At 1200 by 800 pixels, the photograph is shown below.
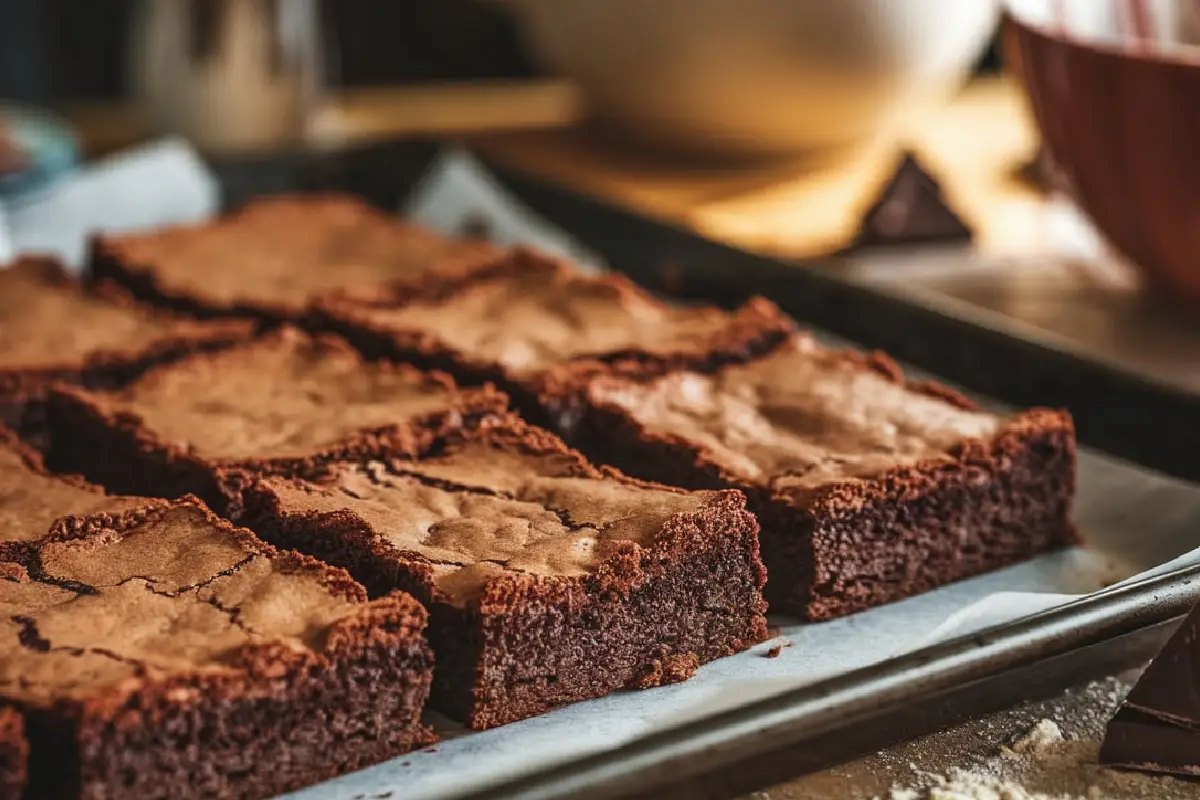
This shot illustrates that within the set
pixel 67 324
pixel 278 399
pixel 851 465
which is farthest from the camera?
pixel 67 324

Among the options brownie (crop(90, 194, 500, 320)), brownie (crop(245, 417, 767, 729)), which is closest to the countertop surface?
brownie (crop(90, 194, 500, 320))

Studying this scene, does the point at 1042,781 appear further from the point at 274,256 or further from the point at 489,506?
the point at 274,256

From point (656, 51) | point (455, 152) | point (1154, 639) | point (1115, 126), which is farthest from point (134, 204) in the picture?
point (1154, 639)

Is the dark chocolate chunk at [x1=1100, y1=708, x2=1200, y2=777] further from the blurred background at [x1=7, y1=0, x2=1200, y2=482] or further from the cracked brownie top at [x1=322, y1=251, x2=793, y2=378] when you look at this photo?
the cracked brownie top at [x1=322, y1=251, x2=793, y2=378]

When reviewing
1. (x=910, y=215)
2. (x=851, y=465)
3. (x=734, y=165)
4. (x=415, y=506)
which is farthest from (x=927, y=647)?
(x=734, y=165)

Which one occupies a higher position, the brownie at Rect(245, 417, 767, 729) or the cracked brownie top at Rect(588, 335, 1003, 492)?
the cracked brownie top at Rect(588, 335, 1003, 492)
